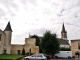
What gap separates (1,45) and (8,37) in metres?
4.50

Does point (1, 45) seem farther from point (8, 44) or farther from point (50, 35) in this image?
point (50, 35)

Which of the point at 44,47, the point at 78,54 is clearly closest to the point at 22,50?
the point at 44,47

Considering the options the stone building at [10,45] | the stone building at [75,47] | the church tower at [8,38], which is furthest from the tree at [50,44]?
the church tower at [8,38]

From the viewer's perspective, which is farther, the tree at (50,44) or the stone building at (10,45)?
the stone building at (10,45)

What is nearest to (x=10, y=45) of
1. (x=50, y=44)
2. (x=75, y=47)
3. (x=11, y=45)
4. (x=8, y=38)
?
(x=11, y=45)

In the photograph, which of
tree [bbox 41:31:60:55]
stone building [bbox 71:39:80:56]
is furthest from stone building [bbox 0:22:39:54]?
stone building [bbox 71:39:80:56]

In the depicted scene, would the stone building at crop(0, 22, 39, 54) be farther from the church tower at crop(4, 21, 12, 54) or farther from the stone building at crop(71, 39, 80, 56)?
the stone building at crop(71, 39, 80, 56)

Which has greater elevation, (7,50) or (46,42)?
(46,42)

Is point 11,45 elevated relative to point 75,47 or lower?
elevated

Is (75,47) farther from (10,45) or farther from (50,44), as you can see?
(10,45)

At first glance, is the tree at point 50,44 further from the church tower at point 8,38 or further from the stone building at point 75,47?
the church tower at point 8,38

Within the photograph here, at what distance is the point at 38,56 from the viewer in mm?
22891

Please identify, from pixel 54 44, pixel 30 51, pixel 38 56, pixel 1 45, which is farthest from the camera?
pixel 30 51

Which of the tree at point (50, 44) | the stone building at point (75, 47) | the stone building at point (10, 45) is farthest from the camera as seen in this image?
the stone building at point (75, 47)
